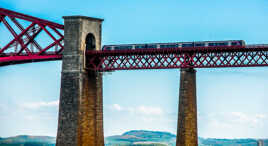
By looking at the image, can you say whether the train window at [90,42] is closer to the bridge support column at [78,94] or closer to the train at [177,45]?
the bridge support column at [78,94]

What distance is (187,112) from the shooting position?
62375 mm

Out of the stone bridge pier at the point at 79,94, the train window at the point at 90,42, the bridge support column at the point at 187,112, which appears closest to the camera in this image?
the bridge support column at the point at 187,112

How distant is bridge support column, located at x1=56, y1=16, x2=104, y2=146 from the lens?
66.7m

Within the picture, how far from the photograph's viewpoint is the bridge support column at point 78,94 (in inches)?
2625

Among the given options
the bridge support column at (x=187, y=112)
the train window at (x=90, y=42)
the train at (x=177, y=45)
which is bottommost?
the bridge support column at (x=187, y=112)

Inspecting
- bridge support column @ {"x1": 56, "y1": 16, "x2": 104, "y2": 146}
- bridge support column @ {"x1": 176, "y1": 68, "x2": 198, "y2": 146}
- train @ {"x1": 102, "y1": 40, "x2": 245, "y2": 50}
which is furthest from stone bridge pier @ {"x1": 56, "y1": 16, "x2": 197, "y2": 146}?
train @ {"x1": 102, "y1": 40, "x2": 245, "y2": 50}

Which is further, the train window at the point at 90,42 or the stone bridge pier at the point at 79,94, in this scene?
the train window at the point at 90,42

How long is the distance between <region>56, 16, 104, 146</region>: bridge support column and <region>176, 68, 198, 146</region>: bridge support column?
12591 mm

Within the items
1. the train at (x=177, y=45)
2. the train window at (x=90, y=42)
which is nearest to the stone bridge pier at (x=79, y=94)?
the train window at (x=90, y=42)

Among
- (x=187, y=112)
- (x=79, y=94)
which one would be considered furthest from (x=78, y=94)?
(x=187, y=112)

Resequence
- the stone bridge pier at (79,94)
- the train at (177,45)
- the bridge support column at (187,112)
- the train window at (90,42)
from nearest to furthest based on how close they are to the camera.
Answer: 1. the bridge support column at (187,112)
2. the train at (177,45)
3. the stone bridge pier at (79,94)
4. the train window at (90,42)

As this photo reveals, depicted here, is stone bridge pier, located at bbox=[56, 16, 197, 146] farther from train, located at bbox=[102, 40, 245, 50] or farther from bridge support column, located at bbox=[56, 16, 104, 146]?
train, located at bbox=[102, 40, 245, 50]

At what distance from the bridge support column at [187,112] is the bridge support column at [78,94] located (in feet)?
41.3

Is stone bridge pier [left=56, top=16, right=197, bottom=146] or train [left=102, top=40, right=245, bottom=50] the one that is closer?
train [left=102, top=40, right=245, bottom=50]
